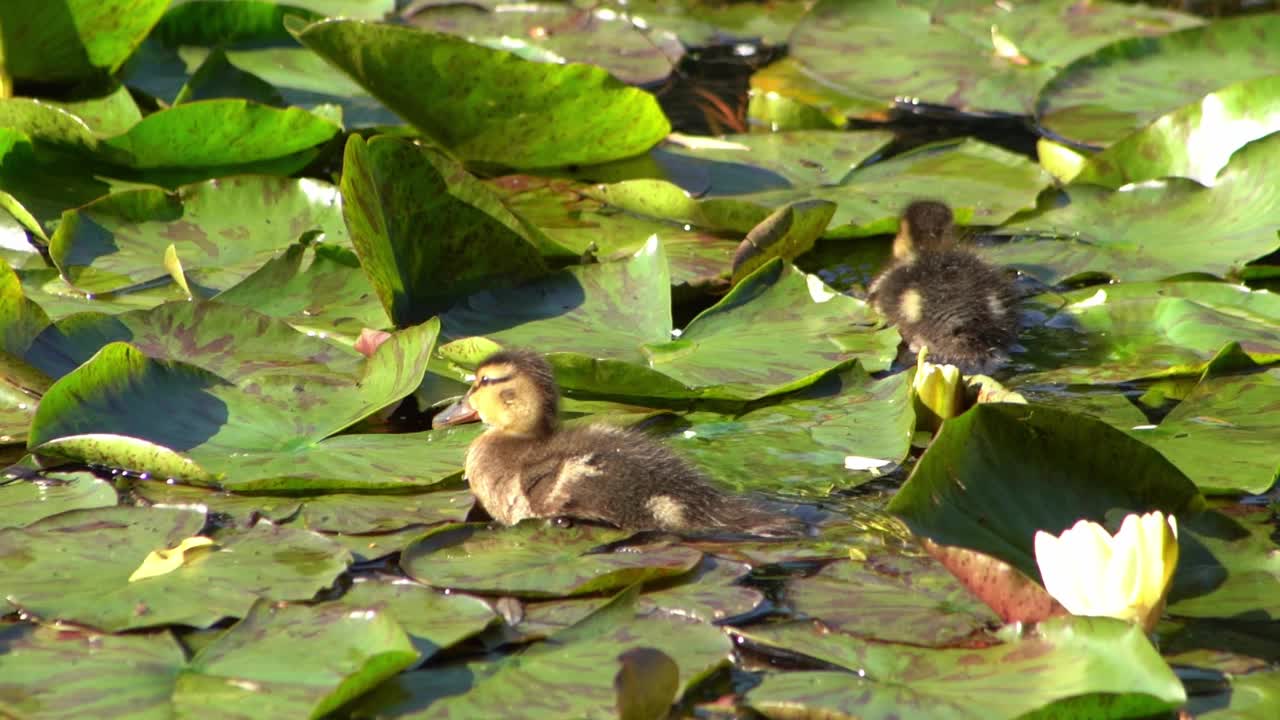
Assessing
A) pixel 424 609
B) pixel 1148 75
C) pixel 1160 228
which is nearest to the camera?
pixel 424 609

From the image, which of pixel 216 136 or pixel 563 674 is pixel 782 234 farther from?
pixel 563 674

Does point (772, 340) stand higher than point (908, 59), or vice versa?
point (908, 59)

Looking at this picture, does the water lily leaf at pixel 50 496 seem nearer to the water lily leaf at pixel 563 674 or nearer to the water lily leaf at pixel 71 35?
the water lily leaf at pixel 563 674

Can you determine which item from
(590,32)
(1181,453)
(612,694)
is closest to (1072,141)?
(590,32)

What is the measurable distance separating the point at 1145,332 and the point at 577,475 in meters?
1.70

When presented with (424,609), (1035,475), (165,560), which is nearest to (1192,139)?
(1035,475)

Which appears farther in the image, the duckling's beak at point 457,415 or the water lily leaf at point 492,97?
the water lily leaf at point 492,97

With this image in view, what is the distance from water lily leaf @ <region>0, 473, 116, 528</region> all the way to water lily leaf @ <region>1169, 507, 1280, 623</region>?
2.03 m

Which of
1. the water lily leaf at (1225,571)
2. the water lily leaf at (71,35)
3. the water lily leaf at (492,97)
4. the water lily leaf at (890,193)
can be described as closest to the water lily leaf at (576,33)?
the water lily leaf at (492,97)

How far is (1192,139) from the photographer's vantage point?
16.2 feet

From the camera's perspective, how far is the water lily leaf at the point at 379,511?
10.2 feet

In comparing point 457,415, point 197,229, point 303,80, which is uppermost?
point 303,80

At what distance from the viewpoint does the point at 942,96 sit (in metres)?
6.00

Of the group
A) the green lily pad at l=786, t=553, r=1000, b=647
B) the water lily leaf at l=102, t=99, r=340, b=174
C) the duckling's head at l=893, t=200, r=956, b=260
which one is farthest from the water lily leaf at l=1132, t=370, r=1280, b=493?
the water lily leaf at l=102, t=99, r=340, b=174
